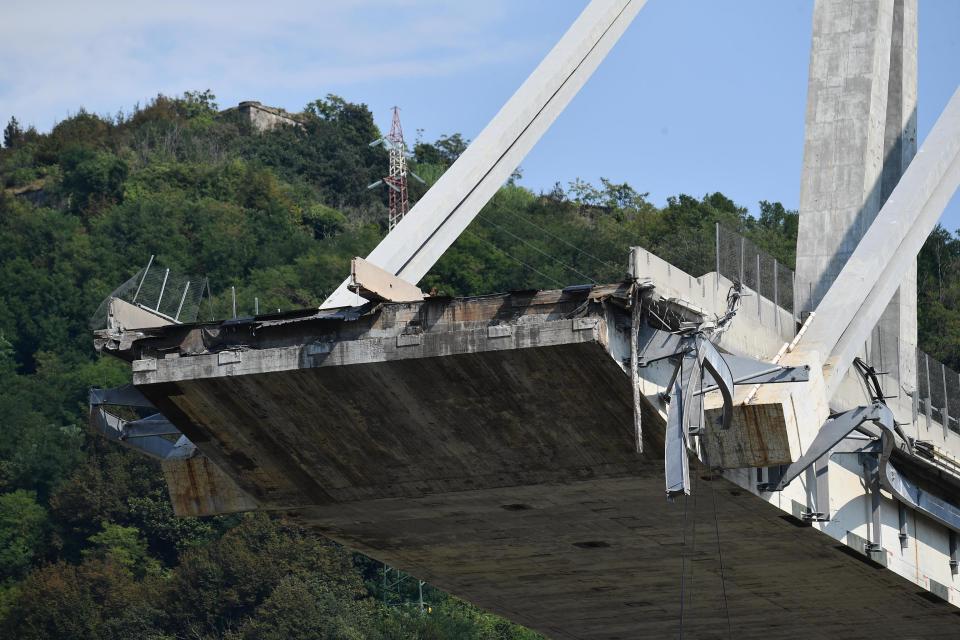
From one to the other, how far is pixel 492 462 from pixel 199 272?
8450 cm

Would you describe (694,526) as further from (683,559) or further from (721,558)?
(721,558)

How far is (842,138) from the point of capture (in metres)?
47.4

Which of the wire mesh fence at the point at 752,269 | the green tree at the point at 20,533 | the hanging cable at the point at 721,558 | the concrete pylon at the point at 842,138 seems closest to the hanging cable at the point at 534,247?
the green tree at the point at 20,533

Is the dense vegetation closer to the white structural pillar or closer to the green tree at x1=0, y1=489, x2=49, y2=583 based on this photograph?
the green tree at x1=0, y1=489, x2=49, y2=583

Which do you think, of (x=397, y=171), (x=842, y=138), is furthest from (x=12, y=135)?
(x=842, y=138)

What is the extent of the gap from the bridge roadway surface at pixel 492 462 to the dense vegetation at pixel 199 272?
49.5 m

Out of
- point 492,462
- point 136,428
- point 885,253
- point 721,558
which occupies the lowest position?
point 721,558

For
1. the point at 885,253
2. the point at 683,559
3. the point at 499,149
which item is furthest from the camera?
the point at 683,559

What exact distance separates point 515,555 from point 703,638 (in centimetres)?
880

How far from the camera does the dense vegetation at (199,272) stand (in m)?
96.4

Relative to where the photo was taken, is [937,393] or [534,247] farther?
[534,247]

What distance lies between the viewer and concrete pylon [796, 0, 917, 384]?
46.7m

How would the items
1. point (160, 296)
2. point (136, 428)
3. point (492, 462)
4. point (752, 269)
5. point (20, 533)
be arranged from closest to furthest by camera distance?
point (160, 296), point (492, 462), point (752, 269), point (136, 428), point (20, 533)

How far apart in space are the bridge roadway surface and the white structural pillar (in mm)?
3279
